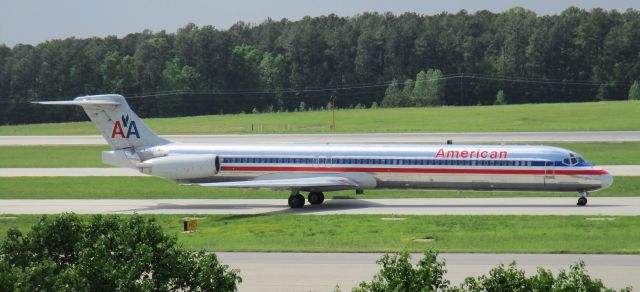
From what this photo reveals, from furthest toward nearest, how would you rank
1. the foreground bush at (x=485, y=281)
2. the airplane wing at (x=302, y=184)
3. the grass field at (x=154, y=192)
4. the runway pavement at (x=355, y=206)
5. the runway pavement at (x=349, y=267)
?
the grass field at (x=154, y=192) → the airplane wing at (x=302, y=184) → the runway pavement at (x=355, y=206) → the runway pavement at (x=349, y=267) → the foreground bush at (x=485, y=281)

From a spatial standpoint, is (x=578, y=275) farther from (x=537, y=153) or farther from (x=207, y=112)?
(x=207, y=112)

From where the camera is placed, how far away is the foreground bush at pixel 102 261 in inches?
709

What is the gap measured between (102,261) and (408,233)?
16563 millimetres

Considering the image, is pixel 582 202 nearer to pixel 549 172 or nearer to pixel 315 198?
pixel 549 172

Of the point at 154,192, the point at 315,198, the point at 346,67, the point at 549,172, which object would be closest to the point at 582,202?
the point at 549,172

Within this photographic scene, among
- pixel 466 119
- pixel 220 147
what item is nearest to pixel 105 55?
pixel 466 119

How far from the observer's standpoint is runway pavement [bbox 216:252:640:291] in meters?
25.3

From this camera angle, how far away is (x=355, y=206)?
139 ft

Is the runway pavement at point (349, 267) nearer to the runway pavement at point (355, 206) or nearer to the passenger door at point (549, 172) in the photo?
the runway pavement at point (355, 206)

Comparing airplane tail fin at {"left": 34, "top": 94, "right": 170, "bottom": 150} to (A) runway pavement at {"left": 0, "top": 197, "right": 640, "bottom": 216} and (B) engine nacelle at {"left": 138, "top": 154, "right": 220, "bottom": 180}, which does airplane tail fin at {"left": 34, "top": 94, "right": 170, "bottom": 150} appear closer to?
(B) engine nacelle at {"left": 138, "top": 154, "right": 220, "bottom": 180}

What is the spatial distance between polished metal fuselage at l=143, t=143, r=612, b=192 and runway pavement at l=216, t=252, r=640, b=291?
1264cm

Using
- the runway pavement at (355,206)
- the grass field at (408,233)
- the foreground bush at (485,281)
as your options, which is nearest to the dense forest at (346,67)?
the runway pavement at (355,206)

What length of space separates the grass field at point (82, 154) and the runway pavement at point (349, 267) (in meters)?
32.5

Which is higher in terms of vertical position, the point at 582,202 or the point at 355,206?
the point at 582,202
